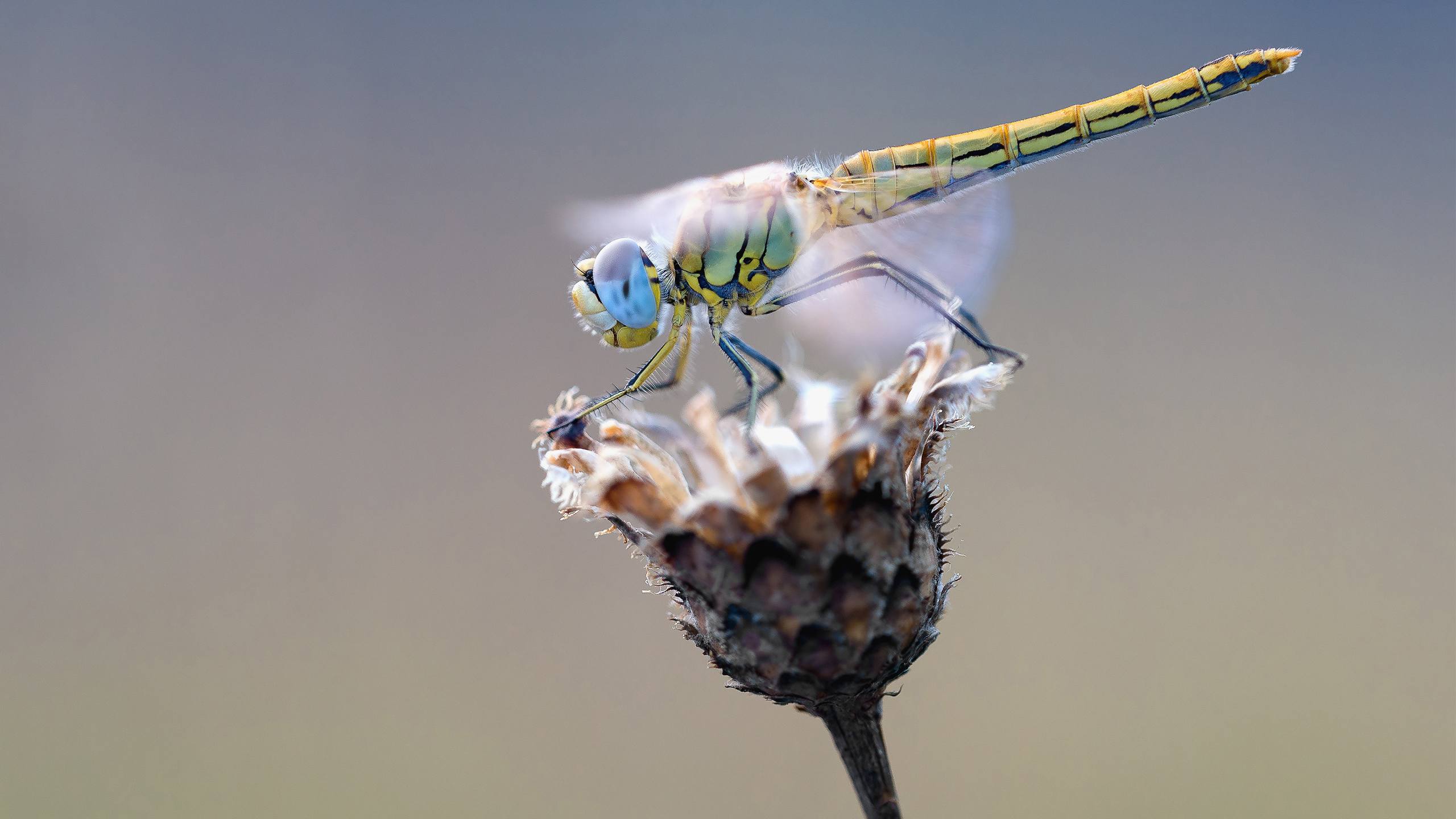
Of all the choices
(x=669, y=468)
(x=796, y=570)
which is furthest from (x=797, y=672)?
(x=669, y=468)

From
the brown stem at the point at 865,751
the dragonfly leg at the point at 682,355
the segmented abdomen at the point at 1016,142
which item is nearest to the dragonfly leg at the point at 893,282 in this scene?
the dragonfly leg at the point at 682,355

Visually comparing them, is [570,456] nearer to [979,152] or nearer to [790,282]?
[790,282]

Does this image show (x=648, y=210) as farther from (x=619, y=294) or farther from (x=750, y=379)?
(x=750, y=379)

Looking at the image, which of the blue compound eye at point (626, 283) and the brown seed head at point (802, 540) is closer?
the brown seed head at point (802, 540)

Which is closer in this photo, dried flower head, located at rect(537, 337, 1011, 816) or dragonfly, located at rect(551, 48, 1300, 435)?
dried flower head, located at rect(537, 337, 1011, 816)

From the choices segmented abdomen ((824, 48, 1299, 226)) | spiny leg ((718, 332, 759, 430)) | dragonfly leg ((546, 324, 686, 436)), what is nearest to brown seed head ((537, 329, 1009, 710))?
spiny leg ((718, 332, 759, 430))

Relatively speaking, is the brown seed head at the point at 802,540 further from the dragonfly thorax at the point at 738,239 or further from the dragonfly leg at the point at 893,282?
the dragonfly thorax at the point at 738,239

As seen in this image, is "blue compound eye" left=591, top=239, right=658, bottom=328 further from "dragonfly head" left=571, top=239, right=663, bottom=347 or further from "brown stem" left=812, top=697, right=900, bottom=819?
"brown stem" left=812, top=697, right=900, bottom=819
